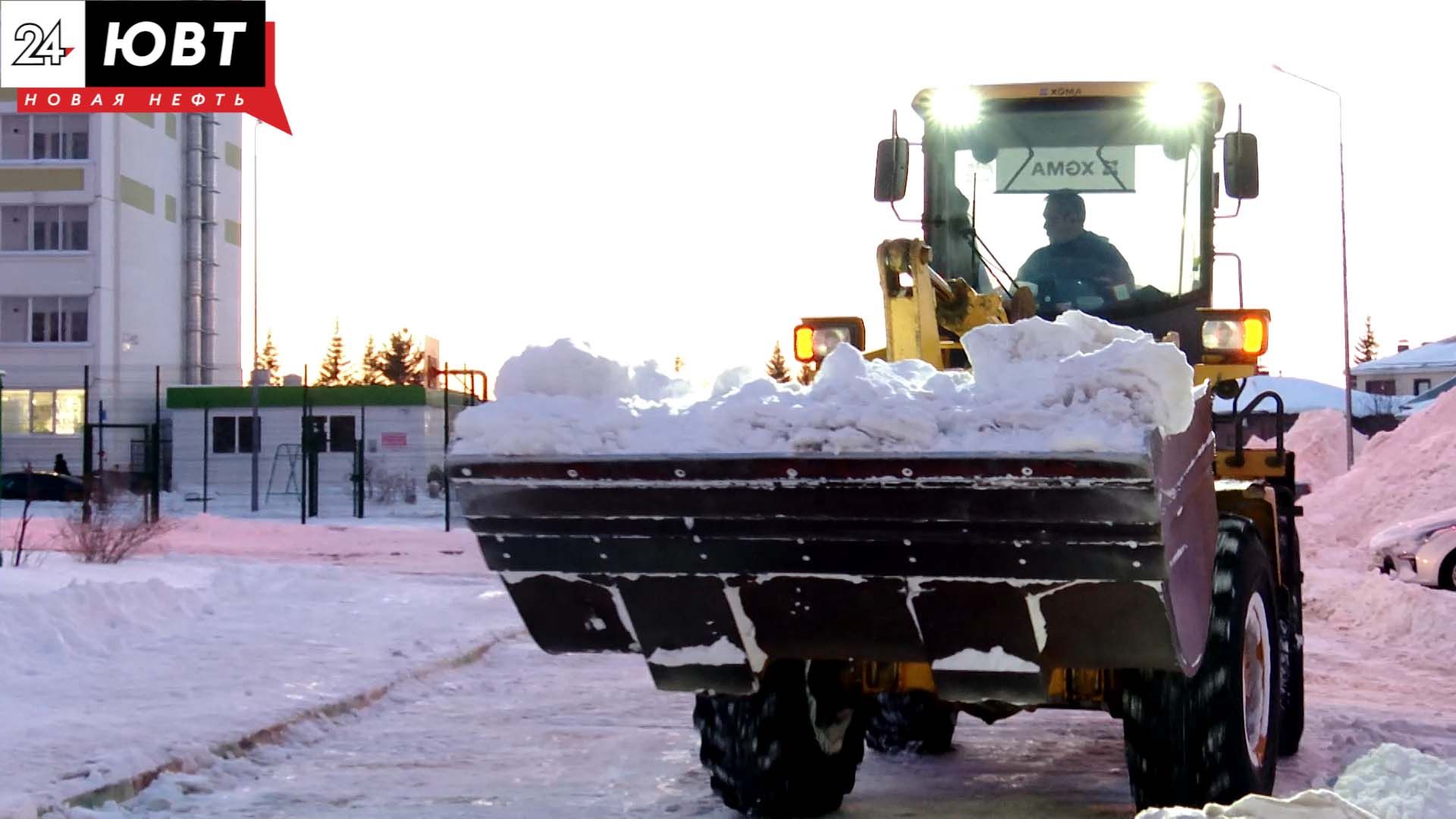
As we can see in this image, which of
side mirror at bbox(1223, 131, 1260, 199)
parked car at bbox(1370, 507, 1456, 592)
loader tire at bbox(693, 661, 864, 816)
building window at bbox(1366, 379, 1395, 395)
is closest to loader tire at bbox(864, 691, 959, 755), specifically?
loader tire at bbox(693, 661, 864, 816)

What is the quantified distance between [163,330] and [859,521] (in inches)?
2211

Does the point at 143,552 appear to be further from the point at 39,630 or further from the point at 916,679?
the point at 916,679

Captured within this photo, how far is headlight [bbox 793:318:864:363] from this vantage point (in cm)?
695

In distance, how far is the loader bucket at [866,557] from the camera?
4.74 meters

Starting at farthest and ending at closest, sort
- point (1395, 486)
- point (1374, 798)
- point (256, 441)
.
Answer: point (256, 441) → point (1395, 486) → point (1374, 798)

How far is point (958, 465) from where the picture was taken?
4691 mm

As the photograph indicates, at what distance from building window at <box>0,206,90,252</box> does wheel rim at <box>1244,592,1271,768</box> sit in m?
52.5

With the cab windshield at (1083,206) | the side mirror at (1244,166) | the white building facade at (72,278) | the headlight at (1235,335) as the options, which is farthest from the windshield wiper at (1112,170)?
the white building facade at (72,278)

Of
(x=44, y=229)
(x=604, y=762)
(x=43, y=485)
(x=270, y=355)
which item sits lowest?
(x=604, y=762)

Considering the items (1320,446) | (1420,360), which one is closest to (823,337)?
(1320,446)

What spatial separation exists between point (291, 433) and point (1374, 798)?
49.8m

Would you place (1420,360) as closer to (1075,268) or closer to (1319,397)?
(1319,397)

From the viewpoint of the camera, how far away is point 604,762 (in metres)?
7.82

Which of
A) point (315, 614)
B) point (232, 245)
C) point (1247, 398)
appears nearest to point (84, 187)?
point (232, 245)
